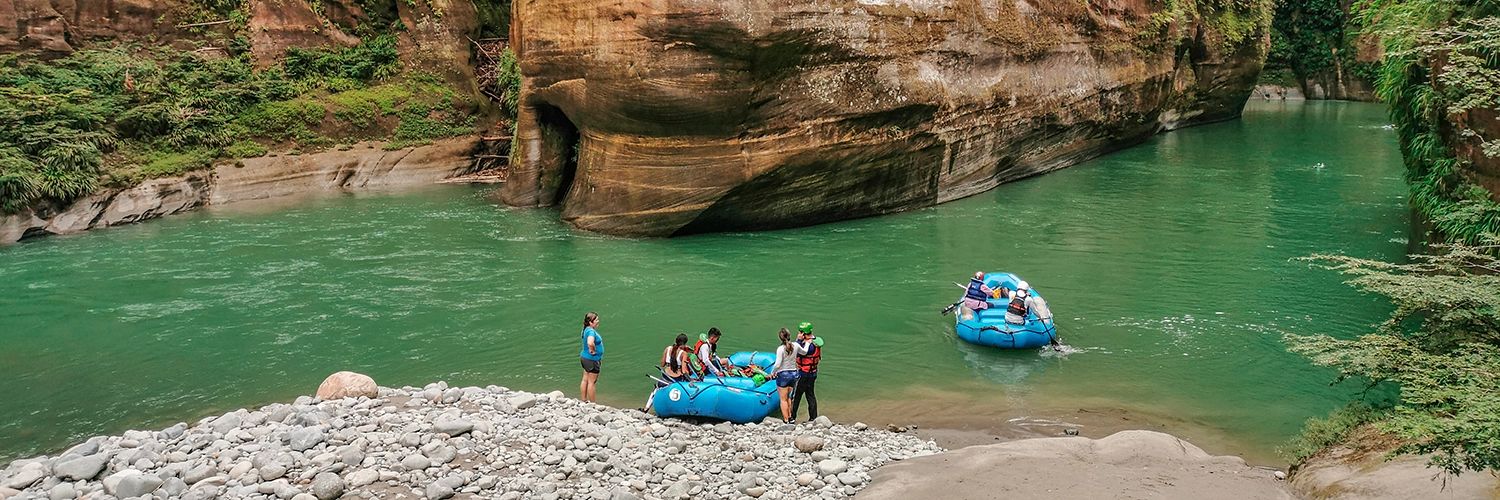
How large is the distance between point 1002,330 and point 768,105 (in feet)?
27.6

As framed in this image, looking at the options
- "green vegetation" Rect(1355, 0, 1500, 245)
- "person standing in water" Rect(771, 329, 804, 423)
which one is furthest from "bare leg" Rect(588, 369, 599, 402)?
"green vegetation" Rect(1355, 0, 1500, 245)

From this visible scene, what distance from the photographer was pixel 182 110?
26453mm

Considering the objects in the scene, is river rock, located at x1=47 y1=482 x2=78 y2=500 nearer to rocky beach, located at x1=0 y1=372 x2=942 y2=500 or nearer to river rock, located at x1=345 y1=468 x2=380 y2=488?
rocky beach, located at x1=0 y1=372 x2=942 y2=500

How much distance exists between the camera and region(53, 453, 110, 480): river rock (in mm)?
8836

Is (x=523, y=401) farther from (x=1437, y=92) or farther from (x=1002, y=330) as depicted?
(x=1437, y=92)

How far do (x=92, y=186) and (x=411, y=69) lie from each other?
10031mm

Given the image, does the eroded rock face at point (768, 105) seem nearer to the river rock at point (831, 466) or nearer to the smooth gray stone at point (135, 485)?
the river rock at point (831, 466)

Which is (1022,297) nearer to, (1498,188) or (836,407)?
(836,407)

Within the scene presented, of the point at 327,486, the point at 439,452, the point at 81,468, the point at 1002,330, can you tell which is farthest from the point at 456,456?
the point at 1002,330

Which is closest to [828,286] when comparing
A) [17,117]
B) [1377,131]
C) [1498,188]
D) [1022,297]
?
[1022,297]

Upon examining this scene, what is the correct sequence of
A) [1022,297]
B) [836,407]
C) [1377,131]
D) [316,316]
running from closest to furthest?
[836,407] → [1022,297] → [316,316] → [1377,131]

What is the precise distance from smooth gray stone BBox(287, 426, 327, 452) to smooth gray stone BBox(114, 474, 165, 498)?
1.14 metres

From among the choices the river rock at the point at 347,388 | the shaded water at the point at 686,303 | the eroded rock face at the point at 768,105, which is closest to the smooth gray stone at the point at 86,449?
the shaded water at the point at 686,303

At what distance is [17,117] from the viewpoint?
74.8ft
